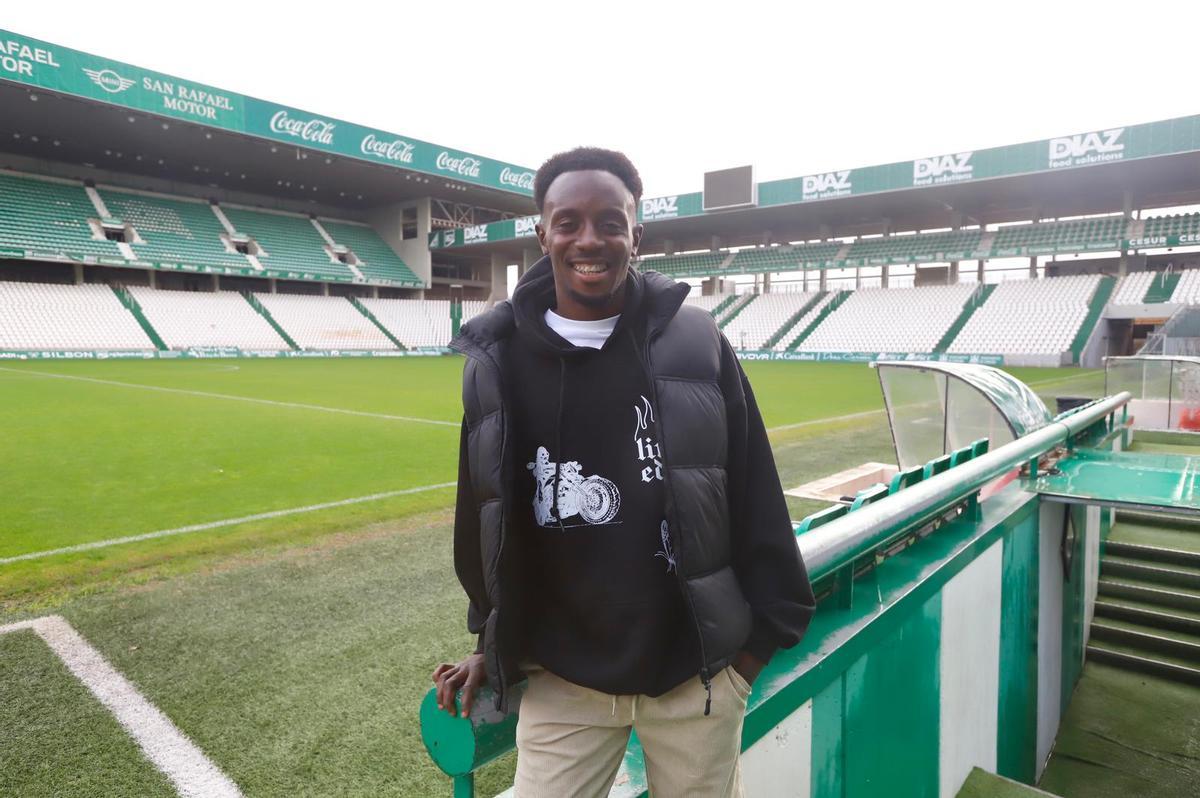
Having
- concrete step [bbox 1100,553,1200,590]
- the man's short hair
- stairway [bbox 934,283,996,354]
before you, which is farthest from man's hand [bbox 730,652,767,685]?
stairway [bbox 934,283,996,354]

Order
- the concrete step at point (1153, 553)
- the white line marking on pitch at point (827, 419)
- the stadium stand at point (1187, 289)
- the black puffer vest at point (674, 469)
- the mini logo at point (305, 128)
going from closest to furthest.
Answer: the black puffer vest at point (674, 469) → the concrete step at point (1153, 553) → the white line marking on pitch at point (827, 419) → the stadium stand at point (1187, 289) → the mini logo at point (305, 128)

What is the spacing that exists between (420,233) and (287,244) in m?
7.96

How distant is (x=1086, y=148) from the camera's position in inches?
1116

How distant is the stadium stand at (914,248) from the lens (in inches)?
1426

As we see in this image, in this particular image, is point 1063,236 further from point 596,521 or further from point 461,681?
point 461,681

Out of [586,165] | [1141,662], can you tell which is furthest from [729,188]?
[586,165]

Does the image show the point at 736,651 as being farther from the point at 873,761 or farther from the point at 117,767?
the point at 117,767

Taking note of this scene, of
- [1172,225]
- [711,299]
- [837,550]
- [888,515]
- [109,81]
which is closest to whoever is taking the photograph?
[837,550]

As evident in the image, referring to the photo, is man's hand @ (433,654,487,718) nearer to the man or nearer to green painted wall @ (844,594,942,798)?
the man

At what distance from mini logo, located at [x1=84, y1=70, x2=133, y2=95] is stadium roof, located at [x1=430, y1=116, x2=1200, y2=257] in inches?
670

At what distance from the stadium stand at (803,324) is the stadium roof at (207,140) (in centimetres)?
1754

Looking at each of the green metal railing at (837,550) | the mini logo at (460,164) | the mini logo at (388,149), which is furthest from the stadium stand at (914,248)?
the green metal railing at (837,550)

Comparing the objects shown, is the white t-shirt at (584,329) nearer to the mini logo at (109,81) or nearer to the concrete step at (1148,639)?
the concrete step at (1148,639)

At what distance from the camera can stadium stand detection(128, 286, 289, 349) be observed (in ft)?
112
